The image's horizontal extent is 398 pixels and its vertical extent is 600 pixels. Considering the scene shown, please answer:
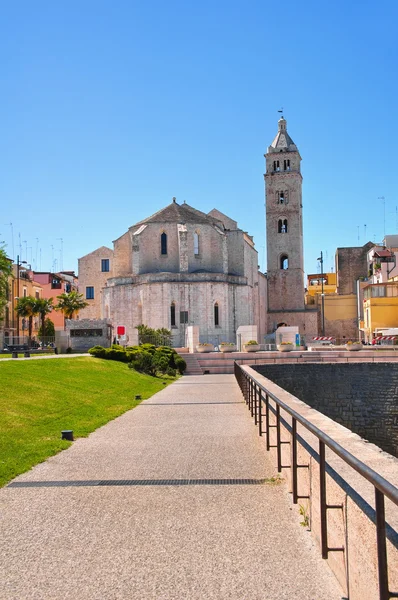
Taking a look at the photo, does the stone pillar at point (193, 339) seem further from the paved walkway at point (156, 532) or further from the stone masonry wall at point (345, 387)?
the paved walkway at point (156, 532)

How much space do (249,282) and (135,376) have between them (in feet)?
107

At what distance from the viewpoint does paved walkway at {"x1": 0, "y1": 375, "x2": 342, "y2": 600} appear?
457 cm

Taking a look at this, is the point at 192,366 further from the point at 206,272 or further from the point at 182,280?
the point at 206,272

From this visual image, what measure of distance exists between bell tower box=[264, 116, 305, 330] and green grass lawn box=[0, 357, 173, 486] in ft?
134

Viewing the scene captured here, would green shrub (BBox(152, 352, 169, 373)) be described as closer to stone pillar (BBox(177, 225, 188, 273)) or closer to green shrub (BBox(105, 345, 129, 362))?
green shrub (BBox(105, 345, 129, 362))

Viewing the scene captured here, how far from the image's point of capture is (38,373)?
837 inches

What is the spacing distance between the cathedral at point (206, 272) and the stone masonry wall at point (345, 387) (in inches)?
774

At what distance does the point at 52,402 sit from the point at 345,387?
1886 centimetres

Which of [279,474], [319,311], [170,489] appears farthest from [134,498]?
[319,311]

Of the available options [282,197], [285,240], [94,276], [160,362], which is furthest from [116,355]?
[282,197]

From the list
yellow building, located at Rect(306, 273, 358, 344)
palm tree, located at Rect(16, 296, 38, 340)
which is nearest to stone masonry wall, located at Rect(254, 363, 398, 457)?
palm tree, located at Rect(16, 296, 38, 340)

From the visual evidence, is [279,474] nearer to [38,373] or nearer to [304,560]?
[304,560]

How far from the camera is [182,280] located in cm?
5591

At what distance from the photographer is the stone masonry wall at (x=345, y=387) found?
101ft
